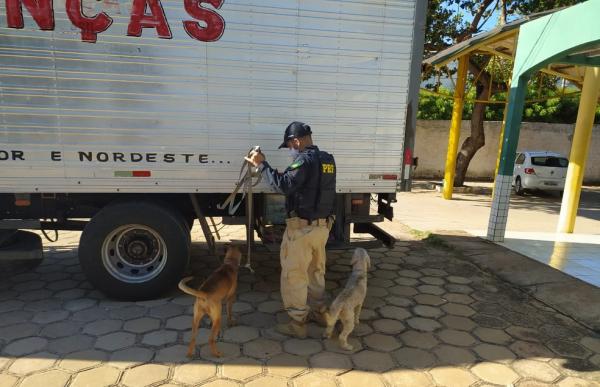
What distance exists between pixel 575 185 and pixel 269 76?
20.8 feet

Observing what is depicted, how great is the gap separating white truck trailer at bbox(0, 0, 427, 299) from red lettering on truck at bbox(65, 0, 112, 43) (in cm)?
1

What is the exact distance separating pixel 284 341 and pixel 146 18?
10.8ft

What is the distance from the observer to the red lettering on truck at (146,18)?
12.2ft

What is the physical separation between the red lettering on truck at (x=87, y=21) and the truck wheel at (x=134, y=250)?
5.41 feet

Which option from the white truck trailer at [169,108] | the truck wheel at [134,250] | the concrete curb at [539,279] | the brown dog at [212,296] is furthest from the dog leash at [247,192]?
the concrete curb at [539,279]

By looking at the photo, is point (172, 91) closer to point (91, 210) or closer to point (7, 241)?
point (91, 210)

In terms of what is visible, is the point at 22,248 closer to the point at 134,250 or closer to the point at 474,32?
the point at 134,250

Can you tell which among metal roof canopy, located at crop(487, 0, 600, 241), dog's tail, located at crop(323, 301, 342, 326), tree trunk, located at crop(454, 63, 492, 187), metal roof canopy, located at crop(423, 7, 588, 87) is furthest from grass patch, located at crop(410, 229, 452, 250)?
tree trunk, located at crop(454, 63, 492, 187)

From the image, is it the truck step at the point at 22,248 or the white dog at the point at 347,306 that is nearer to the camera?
the white dog at the point at 347,306

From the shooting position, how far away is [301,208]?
11.5 feet

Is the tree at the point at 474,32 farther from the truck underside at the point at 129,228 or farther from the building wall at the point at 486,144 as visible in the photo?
the truck underside at the point at 129,228

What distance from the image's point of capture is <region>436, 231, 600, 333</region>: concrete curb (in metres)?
4.29

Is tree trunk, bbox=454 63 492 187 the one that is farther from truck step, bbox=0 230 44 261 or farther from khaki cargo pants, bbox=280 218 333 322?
truck step, bbox=0 230 44 261

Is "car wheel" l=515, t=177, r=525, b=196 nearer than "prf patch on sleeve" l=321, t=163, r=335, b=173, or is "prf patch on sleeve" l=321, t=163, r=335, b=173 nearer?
"prf patch on sleeve" l=321, t=163, r=335, b=173
